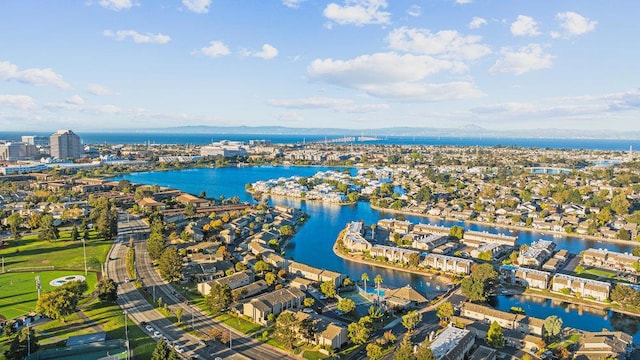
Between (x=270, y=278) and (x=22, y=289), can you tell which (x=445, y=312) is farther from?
(x=22, y=289)

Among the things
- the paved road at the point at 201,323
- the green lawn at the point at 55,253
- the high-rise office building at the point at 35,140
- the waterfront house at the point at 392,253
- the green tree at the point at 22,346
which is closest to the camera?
the green tree at the point at 22,346

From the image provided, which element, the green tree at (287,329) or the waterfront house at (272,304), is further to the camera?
the waterfront house at (272,304)

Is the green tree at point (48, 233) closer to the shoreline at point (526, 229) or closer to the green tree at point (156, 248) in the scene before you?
the green tree at point (156, 248)

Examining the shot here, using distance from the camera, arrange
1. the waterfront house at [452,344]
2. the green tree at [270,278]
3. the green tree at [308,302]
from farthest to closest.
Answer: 1. the green tree at [270,278]
2. the green tree at [308,302]
3. the waterfront house at [452,344]

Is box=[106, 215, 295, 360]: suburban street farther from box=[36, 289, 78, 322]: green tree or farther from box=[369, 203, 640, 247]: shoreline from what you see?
box=[369, 203, 640, 247]: shoreline

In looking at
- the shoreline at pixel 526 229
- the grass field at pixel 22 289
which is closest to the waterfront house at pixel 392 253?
the shoreline at pixel 526 229

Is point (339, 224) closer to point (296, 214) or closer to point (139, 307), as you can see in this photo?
point (296, 214)
